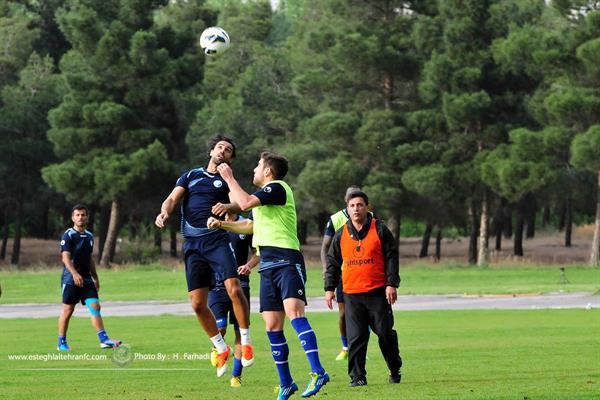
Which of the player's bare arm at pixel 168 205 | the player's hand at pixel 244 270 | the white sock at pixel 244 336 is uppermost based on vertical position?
the player's bare arm at pixel 168 205

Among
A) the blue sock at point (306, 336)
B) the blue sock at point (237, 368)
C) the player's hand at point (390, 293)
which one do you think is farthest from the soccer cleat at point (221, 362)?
the blue sock at point (306, 336)

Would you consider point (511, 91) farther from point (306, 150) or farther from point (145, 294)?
point (145, 294)

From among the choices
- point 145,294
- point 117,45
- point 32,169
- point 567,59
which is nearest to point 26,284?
point 145,294

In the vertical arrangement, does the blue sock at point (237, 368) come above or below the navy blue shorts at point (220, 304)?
below

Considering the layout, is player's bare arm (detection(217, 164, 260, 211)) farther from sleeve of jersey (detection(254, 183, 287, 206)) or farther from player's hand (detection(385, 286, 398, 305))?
player's hand (detection(385, 286, 398, 305))

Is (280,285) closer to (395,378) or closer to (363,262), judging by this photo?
(363,262)

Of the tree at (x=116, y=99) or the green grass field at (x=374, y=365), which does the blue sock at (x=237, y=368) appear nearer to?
the green grass field at (x=374, y=365)

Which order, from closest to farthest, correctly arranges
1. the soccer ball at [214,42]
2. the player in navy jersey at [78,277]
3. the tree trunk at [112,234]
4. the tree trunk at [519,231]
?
the player in navy jersey at [78,277] < the soccer ball at [214,42] < the tree trunk at [112,234] < the tree trunk at [519,231]

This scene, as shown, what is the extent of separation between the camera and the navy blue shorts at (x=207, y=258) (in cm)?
1294

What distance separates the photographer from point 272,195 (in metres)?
11.3

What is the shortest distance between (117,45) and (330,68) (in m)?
12.3

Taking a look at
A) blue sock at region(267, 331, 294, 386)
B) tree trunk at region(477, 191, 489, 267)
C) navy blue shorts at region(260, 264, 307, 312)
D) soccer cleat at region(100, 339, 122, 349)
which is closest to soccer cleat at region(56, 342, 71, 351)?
soccer cleat at region(100, 339, 122, 349)

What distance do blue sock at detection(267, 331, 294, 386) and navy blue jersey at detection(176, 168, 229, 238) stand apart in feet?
6.82

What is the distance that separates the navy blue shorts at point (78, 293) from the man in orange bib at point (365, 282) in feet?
23.2
